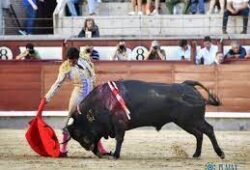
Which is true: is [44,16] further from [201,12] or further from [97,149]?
[97,149]

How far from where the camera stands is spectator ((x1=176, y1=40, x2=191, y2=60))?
16609mm

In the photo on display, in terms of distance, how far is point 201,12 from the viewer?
18.2 metres

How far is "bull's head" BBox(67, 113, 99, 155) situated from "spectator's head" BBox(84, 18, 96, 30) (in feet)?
21.7

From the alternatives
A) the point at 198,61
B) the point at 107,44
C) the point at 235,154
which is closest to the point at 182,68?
the point at 198,61

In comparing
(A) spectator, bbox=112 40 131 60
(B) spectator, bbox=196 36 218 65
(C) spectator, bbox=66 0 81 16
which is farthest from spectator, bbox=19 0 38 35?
(B) spectator, bbox=196 36 218 65

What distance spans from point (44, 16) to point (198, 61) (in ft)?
14.8

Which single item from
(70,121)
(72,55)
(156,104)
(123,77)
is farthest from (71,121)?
(123,77)

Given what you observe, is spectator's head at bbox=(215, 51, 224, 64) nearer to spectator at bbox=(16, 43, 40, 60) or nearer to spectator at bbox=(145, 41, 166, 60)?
spectator at bbox=(145, 41, 166, 60)

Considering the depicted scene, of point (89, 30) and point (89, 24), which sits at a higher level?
point (89, 24)

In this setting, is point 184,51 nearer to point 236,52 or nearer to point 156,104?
point 236,52

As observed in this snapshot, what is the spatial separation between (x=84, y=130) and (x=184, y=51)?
6.32m

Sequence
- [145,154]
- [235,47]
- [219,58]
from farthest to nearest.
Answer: [235,47], [219,58], [145,154]

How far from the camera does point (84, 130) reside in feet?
34.9

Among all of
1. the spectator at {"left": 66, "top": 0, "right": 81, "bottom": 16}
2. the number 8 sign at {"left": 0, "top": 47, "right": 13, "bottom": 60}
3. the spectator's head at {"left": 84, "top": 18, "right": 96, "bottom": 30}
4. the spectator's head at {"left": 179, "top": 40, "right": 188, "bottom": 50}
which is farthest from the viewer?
the spectator at {"left": 66, "top": 0, "right": 81, "bottom": 16}
